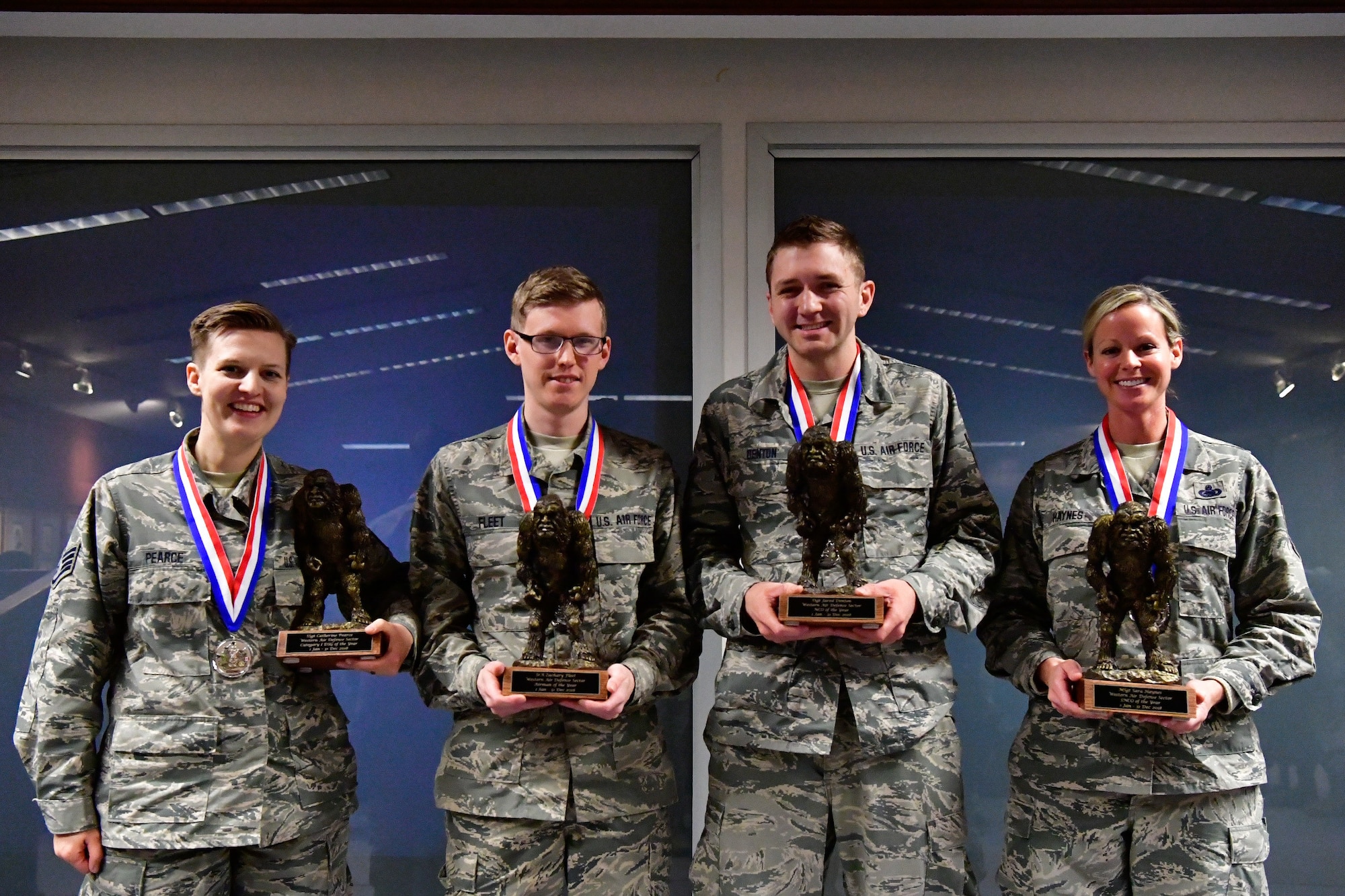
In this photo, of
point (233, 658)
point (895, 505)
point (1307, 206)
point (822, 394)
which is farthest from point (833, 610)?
point (1307, 206)

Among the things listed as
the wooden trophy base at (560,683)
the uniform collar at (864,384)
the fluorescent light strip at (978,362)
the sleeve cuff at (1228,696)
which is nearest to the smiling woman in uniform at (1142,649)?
the sleeve cuff at (1228,696)

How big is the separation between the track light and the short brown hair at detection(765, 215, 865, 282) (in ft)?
6.89

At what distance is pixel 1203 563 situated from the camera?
2.77 m

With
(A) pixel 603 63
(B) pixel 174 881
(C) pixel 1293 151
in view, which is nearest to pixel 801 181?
(A) pixel 603 63

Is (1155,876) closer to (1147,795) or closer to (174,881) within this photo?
(1147,795)

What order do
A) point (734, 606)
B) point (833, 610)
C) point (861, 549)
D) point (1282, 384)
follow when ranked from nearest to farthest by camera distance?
point (833, 610) < point (734, 606) < point (861, 549) < point (1282, 384)

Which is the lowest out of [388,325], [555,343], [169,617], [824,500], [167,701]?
[167,701]

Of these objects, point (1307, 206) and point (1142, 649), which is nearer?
point (1142, 649)

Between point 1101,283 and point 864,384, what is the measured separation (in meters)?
1.65

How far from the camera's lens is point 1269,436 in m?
3.91

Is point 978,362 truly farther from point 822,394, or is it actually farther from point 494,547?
point 494,547

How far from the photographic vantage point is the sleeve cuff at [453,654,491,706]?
2.62 meters

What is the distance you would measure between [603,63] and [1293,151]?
273 cm

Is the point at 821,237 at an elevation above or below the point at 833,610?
above
